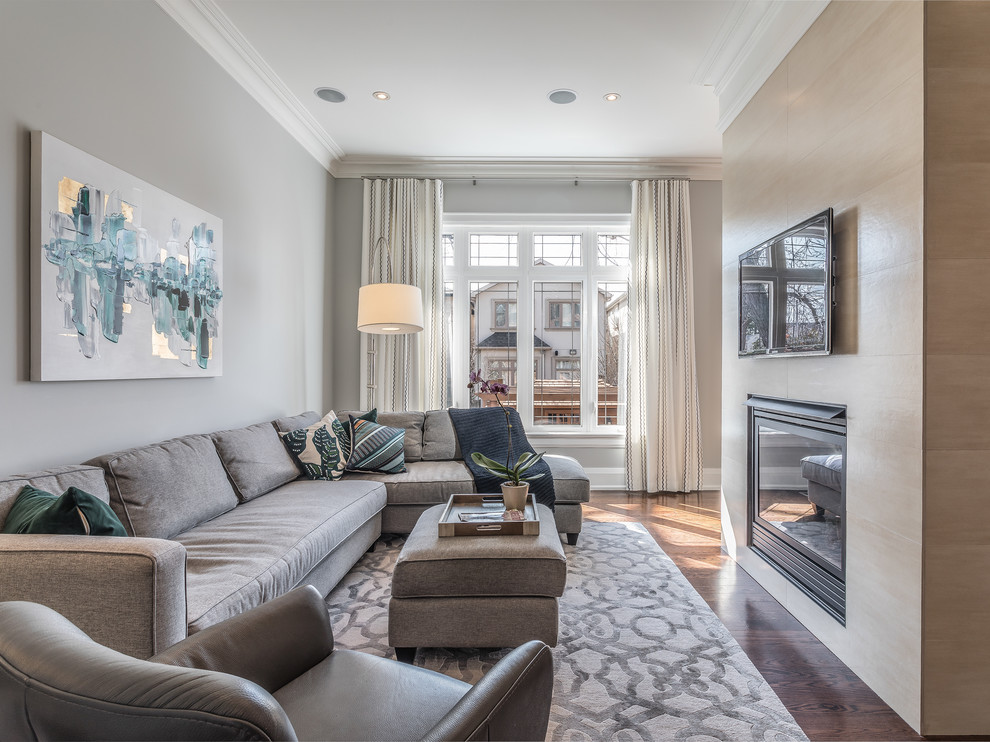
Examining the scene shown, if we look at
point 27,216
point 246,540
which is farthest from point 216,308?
point 246,540

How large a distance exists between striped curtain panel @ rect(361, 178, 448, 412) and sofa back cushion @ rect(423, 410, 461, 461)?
0.79 meters

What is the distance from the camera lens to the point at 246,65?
10.3 ft

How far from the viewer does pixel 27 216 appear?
1.83 metres

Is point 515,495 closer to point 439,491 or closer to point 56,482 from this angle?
point 439,491

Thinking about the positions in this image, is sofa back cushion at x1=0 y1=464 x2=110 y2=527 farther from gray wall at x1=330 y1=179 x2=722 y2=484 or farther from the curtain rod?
the curtain rod

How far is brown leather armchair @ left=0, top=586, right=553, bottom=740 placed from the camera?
1.74ft

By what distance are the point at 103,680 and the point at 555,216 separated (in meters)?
4.80

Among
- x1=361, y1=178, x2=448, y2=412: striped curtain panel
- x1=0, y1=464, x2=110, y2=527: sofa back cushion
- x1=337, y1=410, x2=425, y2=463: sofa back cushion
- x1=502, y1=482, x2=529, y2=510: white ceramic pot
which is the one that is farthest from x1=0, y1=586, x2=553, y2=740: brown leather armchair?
x1=361, y1=178, x2=448, y2=412: striped curtain panel

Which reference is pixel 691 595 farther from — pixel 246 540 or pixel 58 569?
pixel 58 569

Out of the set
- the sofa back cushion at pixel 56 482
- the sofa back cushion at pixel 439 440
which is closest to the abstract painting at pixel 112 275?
the sofa back cushion at pixel 56 482

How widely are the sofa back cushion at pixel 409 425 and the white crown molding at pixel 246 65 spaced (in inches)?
84.5

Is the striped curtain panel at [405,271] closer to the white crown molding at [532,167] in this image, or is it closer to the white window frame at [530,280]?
the white crown molding at [532,167]

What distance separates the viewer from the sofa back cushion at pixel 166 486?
1.94 metres

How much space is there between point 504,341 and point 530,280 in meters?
0.63
